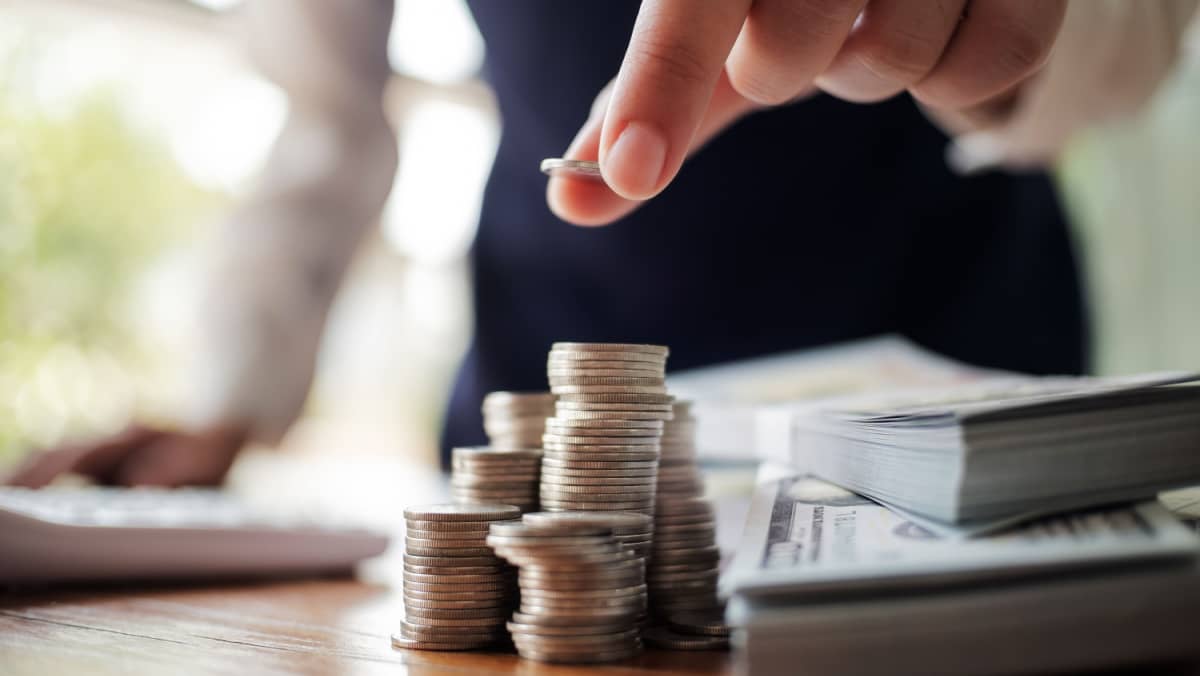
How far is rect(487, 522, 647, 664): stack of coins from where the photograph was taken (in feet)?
2.05

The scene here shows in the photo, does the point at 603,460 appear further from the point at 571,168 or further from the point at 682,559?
the point at 571,168

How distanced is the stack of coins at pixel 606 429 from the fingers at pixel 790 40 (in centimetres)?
29

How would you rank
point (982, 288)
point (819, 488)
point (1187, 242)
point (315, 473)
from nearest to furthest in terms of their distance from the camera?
point (819, 488) < point (982, 288) < point (1187, 242) < point (315, 473)

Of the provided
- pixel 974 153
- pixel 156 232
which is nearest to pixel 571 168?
pixel 974 153

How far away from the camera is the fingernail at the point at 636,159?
728mm

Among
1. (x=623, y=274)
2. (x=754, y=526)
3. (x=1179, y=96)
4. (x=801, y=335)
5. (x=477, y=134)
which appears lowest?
(x=754, y=526)

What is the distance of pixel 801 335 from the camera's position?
2104 millimetres

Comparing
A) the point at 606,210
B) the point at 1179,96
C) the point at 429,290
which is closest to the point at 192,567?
the point at 606,210

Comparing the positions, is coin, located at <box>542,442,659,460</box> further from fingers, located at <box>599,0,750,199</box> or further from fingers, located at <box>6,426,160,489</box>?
fingers, located at <box>6,426,160,489</box>

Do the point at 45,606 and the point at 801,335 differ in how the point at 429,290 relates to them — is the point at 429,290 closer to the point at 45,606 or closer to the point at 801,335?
the point at 801,335

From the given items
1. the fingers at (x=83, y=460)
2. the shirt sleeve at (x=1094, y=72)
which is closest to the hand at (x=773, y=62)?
the shirt sleeve at (x=1094, y=72)

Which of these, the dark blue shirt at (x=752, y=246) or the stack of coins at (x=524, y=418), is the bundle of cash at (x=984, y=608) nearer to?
the stack of coins at (x=524, y=418)

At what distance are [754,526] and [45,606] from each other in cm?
70

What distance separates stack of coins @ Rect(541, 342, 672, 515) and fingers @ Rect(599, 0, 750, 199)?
0.14 meters
